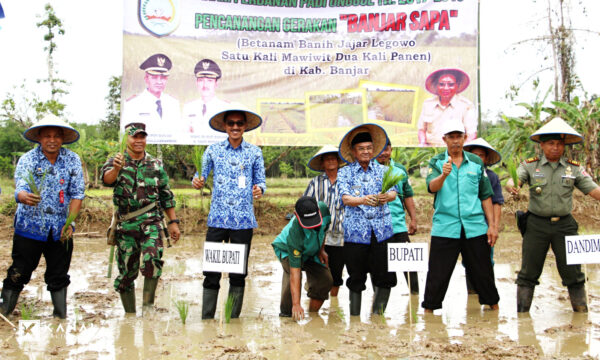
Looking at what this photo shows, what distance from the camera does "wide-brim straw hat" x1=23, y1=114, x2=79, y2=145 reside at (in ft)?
14.9

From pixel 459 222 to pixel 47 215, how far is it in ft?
11.5

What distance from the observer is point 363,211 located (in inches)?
186

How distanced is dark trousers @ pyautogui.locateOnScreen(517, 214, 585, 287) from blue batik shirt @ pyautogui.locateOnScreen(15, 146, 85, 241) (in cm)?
400

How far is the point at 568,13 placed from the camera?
44.0 ft

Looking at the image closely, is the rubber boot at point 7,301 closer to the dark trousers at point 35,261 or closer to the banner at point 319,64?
the dark trousers at point 35,261

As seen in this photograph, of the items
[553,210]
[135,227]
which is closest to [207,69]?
[135,227]

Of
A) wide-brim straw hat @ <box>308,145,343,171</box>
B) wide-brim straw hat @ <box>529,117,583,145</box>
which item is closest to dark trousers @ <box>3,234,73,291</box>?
wide-brim straw hat @ <box>308,145,343,171</box>

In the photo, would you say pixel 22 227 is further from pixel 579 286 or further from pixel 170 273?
pixel 579 286

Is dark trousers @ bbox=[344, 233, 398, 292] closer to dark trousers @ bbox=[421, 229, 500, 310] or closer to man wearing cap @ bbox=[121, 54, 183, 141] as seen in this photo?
dark trousers @ bbox=[421, 229, 500, 310]

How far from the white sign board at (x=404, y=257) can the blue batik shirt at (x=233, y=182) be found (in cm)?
122

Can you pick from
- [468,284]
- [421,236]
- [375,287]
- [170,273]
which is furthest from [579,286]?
[421,236]

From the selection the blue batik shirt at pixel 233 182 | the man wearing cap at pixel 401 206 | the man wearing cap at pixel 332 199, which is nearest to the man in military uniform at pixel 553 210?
the man wearing cap at pixel 401 206

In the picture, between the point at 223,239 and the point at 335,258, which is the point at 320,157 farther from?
the point at 223,239

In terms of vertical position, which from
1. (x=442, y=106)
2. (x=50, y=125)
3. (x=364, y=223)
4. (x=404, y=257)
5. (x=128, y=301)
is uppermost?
(x=442, y=106)
